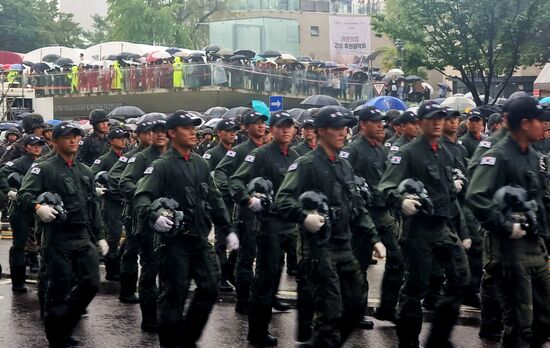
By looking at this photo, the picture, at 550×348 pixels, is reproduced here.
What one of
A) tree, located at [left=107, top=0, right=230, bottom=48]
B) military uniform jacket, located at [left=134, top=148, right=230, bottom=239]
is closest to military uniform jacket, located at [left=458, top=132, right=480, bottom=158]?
military uniform jacket, located at [left=134, top=148, right=230, bottom=239]

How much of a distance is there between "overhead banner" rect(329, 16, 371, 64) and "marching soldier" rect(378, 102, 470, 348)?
137 ft

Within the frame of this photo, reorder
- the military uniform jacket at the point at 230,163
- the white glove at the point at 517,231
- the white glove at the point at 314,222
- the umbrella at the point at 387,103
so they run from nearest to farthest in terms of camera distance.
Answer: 1. the white glove at the point at 517,231
2. the white glove at the point at 314,222
3. the military uniform jacket at the point at 230,163
4. the umbrella at the point at 387,103

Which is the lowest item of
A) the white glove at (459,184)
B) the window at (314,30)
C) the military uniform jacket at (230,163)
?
the white glove at (459,184)

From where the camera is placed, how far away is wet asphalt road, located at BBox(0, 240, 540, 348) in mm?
9078

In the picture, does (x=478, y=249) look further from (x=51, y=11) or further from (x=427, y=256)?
(x=51, y=11)

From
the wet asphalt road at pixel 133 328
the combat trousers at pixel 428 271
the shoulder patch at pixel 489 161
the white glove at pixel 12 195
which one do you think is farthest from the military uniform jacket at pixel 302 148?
the shoulder patch at pixel 489 161

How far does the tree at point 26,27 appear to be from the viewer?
6838 cm

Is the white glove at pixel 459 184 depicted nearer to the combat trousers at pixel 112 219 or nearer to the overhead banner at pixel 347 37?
the combat trousers at pixel 112 219

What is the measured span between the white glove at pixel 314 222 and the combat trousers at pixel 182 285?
110cm

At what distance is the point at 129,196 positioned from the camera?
34.9 feet

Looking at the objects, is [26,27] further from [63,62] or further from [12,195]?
[12,195]

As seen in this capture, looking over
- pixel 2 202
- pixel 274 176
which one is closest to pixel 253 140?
pixel 274 176

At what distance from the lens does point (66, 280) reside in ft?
28.8

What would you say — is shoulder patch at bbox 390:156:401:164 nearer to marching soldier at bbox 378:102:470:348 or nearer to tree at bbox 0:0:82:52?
marching soldier at bbox 378:102:470:348
